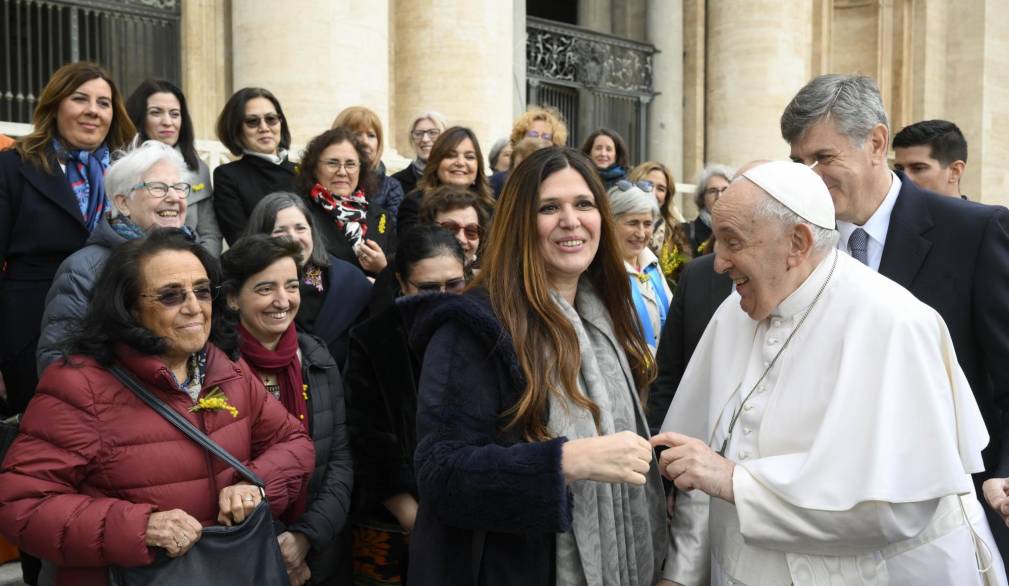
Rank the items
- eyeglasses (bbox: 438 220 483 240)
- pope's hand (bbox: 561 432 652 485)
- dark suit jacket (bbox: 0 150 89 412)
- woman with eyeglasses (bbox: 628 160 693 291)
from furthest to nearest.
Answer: woman with eyeglasses (bbox: 628 160 693 291), eyeglasses (bbox: 438 220 483 240), dark suit jacket (bbox: 0 150 89 412), pope's hand (bbox: 561 432 652 485)

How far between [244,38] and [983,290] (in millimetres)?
6884

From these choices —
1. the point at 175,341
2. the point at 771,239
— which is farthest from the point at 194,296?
the point at 771,239

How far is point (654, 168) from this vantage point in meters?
7.74

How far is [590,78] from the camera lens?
47.6 feet

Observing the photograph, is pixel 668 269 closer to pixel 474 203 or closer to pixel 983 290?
pixel 474 203

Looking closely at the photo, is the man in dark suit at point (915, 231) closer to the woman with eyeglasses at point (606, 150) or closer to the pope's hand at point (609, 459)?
the pope's hand at point (609, 459)

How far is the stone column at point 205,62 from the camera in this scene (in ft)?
32.6

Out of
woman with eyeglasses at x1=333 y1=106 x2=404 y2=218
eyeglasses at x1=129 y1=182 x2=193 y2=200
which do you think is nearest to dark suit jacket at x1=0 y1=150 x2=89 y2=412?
eyeglasses at x1=129 y1=182 x2=193 y2=200

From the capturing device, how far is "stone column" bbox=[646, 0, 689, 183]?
50.5ft

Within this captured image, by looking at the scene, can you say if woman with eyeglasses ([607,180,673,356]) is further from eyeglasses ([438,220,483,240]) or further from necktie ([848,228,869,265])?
necktie ([848,228,869,265])

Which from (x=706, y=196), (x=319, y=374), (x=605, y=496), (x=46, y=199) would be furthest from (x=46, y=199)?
(x=706, y=196)

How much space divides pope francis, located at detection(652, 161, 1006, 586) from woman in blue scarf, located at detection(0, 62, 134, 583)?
9.74 feet

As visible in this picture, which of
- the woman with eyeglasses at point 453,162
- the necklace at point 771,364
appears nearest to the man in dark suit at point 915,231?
the necklace at point 771,364

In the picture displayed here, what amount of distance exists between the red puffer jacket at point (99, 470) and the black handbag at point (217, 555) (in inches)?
1.3
